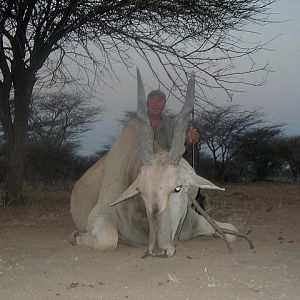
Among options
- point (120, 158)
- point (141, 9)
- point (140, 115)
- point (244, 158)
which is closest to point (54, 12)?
point (141, 9)

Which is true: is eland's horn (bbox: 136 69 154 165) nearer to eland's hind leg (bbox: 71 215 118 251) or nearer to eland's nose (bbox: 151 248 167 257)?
eland's nose (bbox: 151 248 167 257)

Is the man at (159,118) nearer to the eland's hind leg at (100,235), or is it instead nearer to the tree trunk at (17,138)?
the eland's hind leg at (100,235)

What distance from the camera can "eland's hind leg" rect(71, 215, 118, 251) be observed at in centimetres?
417

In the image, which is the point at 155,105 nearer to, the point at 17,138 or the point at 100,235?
the point at 100,235

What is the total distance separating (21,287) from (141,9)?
5.25 meters

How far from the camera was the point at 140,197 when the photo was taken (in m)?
4.19

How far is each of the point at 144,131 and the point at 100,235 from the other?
89 cm

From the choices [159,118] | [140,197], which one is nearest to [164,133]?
[159,118]

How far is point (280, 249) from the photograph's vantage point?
417cm

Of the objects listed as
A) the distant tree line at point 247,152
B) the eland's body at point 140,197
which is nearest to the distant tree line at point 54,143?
the distant tree line at point 247,152

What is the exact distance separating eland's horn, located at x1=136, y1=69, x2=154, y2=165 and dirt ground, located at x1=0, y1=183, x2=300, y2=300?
0.69 meters

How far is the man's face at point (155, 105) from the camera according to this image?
4.80 metres

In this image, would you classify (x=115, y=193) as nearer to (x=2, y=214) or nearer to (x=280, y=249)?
(x=280, y=249)

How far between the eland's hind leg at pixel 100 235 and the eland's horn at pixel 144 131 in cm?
75
